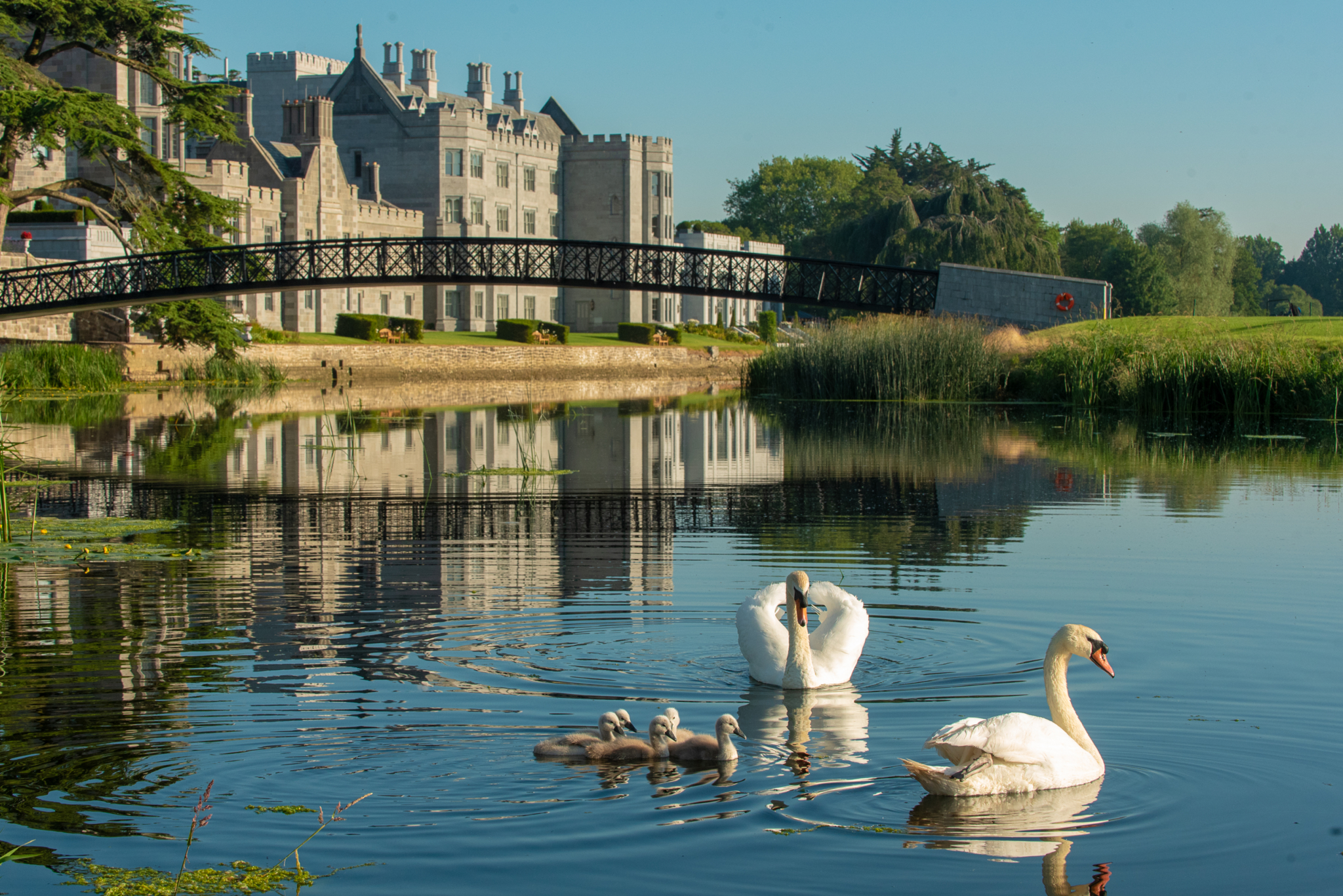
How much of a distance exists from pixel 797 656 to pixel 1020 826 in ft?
6.36

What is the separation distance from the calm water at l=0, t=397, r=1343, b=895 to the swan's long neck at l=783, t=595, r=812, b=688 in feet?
0.52

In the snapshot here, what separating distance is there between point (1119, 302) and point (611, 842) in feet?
285

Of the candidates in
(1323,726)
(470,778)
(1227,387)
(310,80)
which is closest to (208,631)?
(470,778)

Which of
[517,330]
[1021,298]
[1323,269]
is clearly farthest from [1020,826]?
[1323,269]

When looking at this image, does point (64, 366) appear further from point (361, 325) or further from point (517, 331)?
point (517, 331)

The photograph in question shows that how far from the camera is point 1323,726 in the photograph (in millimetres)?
6148

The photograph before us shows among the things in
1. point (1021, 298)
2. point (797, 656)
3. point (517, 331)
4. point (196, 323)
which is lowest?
point (797, 656)

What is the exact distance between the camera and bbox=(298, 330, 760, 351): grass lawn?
5084 centimetres

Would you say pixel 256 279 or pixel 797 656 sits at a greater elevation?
pixel 256 279

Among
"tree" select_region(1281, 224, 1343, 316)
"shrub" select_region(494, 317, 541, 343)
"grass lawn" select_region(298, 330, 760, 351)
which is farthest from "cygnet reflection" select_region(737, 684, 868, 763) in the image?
"tree" select_region(1281, 224, 1343, 316)

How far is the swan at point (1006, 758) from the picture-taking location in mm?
5102

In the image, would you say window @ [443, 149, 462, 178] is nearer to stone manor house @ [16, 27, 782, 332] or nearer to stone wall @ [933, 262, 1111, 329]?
stone manor house @ [16, 27, 782, 332]

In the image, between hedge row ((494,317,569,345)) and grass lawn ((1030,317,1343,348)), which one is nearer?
grass lawn ((1030,317,1343,348))

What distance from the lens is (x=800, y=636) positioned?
6762mm
